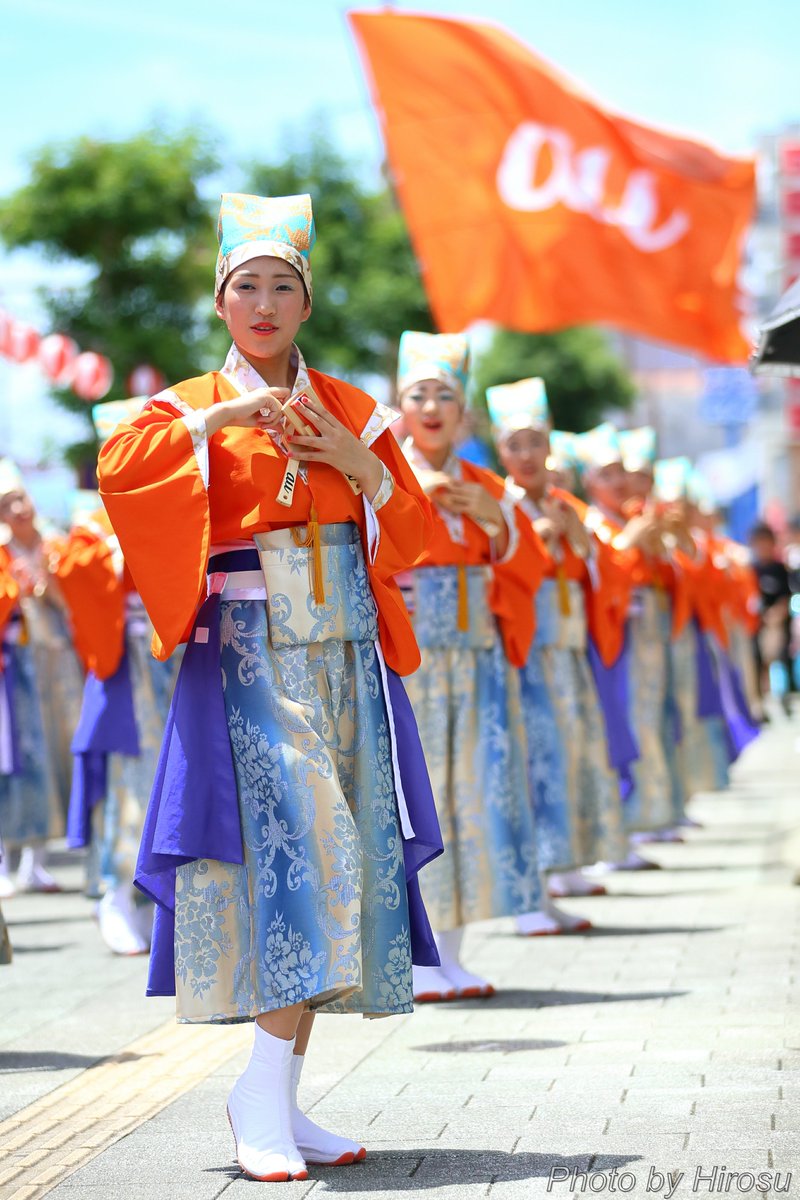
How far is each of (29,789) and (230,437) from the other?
670 cm

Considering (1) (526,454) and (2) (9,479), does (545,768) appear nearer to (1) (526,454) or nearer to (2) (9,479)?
(1) (526,454)

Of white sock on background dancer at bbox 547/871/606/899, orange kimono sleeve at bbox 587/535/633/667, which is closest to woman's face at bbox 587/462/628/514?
orange kimono sleeve at bbox 587/535/633/667

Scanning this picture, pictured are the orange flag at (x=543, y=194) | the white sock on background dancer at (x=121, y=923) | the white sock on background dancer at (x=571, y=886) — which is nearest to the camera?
the white sock on background dancer at (x=121, y=923)

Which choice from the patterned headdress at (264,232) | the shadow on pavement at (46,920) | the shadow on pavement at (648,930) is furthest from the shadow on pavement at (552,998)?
the shadow on pavement at (46,920)

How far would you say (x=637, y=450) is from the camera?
434 inches

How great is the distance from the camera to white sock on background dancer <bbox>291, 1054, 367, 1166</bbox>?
4.56m

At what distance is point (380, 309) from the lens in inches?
1350

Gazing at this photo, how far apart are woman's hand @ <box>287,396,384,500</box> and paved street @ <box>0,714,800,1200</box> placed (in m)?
1.48

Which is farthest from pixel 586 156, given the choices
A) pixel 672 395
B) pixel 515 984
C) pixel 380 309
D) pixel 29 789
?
pixel 672 395

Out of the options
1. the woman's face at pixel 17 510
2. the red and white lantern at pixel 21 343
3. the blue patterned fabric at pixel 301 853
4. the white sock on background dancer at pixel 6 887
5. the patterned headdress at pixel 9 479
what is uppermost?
the red and white lantern at pixel 21 343

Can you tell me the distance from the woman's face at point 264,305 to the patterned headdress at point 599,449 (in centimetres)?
579

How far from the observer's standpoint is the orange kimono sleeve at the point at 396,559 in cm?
481

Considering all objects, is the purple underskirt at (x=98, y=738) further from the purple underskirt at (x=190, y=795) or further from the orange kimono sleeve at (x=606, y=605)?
the purple underskirt at (x=190, y=795)

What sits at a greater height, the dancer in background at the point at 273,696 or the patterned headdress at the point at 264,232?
the patterned headdress at the point at 264,232
